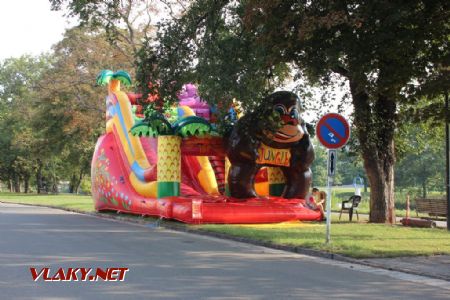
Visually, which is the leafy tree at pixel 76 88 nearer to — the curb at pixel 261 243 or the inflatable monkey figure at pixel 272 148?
the curb at pixel 261 243

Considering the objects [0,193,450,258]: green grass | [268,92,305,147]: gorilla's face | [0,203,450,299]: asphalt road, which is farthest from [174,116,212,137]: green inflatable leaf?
[0,203,450,299]: asphalt road

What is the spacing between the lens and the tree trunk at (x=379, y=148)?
1998 cm

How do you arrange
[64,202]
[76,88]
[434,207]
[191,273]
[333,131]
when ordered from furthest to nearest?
[76,88] < [64,202] < [434,207] < [333,131] < [191,273]

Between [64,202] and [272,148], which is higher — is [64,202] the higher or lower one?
the lower one

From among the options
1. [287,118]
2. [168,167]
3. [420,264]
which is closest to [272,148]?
[287,118]

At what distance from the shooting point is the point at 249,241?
14.2 metres

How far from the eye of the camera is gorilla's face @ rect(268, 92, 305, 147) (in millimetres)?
19422

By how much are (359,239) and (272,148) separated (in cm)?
699

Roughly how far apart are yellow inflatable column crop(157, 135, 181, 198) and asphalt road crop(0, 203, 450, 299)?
18.2 feet

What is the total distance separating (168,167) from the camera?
794 inches

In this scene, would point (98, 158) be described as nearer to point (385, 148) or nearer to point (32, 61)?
point (385, 148)

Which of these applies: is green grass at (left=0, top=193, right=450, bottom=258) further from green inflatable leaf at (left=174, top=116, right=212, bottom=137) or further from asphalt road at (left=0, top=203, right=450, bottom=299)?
green inflatable leaf at (left=174, top=116, right=212, bottom=137)

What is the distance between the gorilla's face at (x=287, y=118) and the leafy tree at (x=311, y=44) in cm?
110

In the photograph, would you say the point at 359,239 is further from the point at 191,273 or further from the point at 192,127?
the point at 192,127
